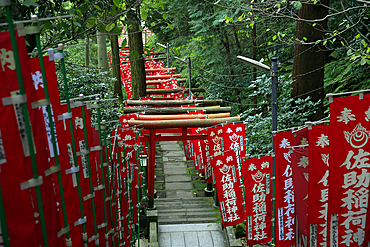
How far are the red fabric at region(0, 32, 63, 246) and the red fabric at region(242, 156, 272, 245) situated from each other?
17.6ft

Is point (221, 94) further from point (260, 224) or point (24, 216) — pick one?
point (24, 216)

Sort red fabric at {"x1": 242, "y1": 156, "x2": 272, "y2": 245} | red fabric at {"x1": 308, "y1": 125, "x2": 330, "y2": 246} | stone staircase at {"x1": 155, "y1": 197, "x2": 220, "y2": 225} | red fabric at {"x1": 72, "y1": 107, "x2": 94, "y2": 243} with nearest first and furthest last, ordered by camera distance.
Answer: red fabric at {"x1": 72, "y1": 107, "x2": 94, "y2": 243} → red fabric at {"x1": 308, "y1": 125, "x2": 330, "y2": 246} → red fabric at {"x1": 242, "y1": 156, "x2": 272, "y2": 245} → stone staircase at {"x1": 155, "y1": 197, "x2": 220, "y2": 225}

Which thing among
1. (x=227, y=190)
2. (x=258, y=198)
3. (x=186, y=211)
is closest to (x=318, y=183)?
(x=258, y=198)

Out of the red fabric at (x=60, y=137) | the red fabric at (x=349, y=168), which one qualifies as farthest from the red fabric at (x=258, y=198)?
the red fabric at (x=60, y=137)

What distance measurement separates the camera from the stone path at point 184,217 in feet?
34.6

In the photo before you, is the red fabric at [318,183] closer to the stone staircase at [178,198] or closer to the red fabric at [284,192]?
the red fabric at [284,192]

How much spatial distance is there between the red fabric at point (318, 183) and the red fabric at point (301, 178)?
1.03 ft

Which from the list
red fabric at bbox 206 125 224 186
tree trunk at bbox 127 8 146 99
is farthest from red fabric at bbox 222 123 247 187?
tree trunk at bbox 127 8 146 99

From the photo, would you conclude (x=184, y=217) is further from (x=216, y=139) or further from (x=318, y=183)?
(x=318, y=183)

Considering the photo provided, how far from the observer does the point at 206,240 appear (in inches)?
415

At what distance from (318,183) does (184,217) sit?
20.8 feet

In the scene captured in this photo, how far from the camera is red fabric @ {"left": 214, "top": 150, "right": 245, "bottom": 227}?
941 centimetres

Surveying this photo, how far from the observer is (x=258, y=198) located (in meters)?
8.26

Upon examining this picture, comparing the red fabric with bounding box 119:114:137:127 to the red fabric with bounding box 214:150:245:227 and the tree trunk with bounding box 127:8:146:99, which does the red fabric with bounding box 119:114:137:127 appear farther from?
the tree trunk with bounding box 127:8:146:99
